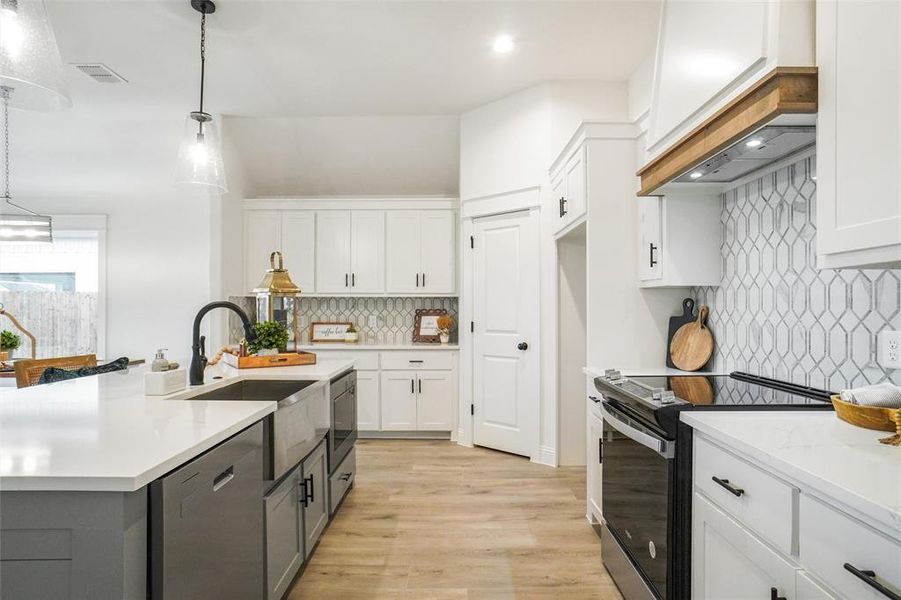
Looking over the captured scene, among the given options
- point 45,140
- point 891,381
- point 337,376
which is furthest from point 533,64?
point 45,140

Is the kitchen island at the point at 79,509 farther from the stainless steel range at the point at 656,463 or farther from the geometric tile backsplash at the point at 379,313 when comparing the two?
the geometric tile backsplash at the point at 379,313

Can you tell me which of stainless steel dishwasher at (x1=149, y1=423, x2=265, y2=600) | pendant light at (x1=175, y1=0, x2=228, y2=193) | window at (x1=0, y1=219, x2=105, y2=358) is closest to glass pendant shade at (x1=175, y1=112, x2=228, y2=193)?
pendant light at (x1=175, y1=0, x2=228, y2=193)

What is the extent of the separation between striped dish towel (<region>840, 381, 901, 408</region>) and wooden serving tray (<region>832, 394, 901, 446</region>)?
0.07ft

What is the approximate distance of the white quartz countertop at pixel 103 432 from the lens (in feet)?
3.19

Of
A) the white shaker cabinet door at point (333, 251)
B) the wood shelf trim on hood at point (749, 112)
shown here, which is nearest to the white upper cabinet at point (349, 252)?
the white shaker cabinet door at point (333, 251)

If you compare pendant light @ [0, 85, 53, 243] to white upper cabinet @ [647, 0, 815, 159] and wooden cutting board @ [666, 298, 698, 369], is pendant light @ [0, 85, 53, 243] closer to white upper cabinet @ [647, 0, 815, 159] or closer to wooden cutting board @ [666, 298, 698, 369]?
white upper cabinet @ [647, 0, 815, 159]

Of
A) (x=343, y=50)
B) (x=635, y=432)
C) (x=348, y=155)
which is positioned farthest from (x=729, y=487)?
(x=348, y=155)

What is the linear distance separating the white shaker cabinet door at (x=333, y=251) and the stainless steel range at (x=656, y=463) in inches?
133

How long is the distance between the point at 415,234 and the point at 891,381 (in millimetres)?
4008

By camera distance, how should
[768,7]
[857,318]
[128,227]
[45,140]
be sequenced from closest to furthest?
[768,7] → [857,318] → [45,140] → [128,227]

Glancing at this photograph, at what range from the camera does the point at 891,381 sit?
1.52 metres

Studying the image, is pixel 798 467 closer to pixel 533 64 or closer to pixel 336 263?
pixel 533 64

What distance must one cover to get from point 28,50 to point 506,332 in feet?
11.0

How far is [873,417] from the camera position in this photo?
1272mm
